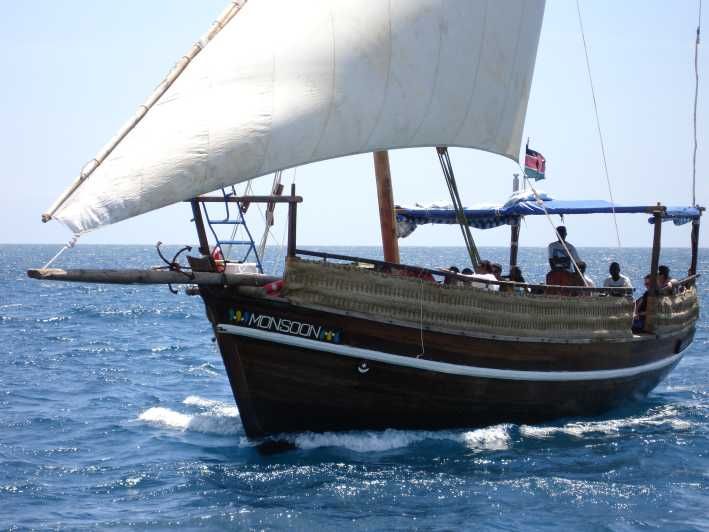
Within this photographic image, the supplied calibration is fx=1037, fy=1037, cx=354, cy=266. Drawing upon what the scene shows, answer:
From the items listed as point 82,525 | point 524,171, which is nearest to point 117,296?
point 524,171

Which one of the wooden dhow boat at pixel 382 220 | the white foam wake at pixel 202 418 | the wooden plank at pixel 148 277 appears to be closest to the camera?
the wooden plank at pixel 148 277

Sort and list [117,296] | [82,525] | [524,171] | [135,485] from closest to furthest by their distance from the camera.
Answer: [82,525]
[135,485]
[524,171]
[117,296]

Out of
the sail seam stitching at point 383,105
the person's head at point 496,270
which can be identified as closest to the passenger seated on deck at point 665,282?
the person's head at point 496,270

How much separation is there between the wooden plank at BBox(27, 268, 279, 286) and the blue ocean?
126 centimetres

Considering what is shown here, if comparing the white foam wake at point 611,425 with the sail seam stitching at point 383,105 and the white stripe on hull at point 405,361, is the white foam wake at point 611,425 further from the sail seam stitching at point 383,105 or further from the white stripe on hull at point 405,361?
the sail seam stitching at point 383,105

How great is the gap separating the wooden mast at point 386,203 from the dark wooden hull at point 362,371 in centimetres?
226

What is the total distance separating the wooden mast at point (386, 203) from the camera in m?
→ 15.3

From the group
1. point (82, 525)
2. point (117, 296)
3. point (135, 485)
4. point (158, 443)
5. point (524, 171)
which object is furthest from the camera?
point (117, 296)

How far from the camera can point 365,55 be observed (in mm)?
13016

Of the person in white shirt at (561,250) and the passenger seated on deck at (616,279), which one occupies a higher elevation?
the person in white shirt at (561,250)

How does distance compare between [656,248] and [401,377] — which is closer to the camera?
[401,377]

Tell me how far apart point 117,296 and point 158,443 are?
42519 mm

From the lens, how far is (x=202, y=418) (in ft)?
53.3

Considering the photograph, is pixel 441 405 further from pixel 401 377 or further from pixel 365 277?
pixel 365 277
